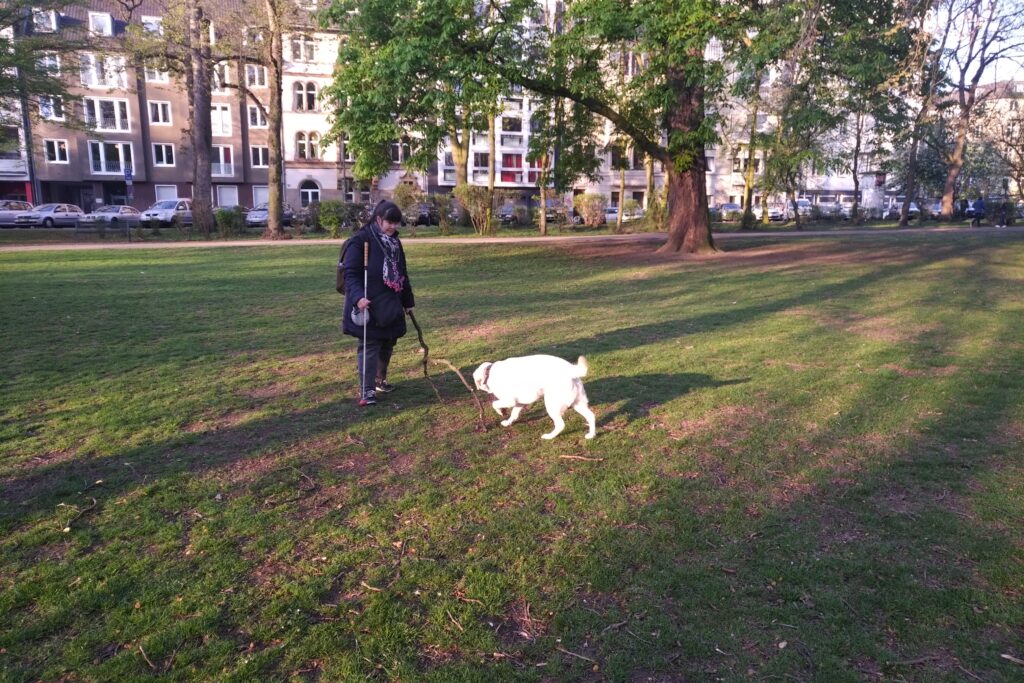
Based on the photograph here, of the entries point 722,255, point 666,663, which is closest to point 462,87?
point 722,255

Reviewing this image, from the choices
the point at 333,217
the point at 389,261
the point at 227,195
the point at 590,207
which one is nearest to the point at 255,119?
the point at 227,195

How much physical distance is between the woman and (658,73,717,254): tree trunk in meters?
14.6

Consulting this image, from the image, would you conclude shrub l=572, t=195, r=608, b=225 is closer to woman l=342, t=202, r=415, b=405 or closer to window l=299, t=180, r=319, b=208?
window l=299, t=180, r=319, b=208

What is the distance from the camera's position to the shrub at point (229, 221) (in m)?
28.4

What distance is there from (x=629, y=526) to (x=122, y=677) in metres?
2.69

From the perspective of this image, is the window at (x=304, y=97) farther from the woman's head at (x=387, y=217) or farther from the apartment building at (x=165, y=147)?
the woman's head at (x=387, y=217)

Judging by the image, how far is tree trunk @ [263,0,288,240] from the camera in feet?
83.3

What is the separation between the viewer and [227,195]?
54688 millimetres

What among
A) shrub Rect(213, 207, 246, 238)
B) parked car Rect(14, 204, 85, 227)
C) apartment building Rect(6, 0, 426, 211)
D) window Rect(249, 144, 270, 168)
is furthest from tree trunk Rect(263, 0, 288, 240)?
window Rect(249, 144, 270, 168)

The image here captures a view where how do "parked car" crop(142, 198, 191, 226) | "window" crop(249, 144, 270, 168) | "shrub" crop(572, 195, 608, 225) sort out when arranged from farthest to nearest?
"window" crop(249, 144, 270, 168)
"parked car" crop(142, 198, 191, 226)
"shrub" crop(572, 195, 608, 225)

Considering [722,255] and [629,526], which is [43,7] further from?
[629,526]

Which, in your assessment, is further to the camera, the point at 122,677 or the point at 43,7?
the point at 43,7

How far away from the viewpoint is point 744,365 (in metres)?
8.12

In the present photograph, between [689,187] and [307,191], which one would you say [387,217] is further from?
[307,191]
